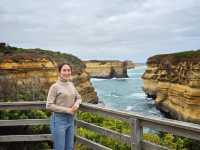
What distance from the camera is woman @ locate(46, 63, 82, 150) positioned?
20.7 feet

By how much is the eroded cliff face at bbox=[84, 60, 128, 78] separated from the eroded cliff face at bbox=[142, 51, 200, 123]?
4046 inches

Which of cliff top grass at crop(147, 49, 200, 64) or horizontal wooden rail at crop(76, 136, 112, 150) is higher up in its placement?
cliff top grass at crop(147, 49, 200, 64)

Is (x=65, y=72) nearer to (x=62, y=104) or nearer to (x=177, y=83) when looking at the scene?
(x=62, y=104)

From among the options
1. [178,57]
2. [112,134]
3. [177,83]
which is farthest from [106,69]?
[112,134]

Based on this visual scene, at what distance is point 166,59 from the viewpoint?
194 ft

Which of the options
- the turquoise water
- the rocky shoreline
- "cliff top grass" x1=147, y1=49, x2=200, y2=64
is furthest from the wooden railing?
the rocky shoreline

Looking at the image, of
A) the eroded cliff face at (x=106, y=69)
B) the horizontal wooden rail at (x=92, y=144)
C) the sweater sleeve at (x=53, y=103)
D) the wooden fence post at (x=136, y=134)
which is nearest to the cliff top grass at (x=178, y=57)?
the horizontal wooden rail at (x=92, y=144)

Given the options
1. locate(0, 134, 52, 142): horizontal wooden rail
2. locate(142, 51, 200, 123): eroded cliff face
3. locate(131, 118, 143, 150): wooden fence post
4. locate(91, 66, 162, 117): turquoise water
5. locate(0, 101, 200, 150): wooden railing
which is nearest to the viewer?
locate(0, 101, 200, 150): wooden railing

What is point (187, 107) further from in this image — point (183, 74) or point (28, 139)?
point (28, 139)

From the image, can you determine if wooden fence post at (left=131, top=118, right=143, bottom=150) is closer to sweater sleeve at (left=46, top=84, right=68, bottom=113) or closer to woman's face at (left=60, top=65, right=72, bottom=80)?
sweater sleeve at (left=46, top=84, right=68, bottom=113)

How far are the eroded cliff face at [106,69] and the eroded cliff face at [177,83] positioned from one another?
103 meters

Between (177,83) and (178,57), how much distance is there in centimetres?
375

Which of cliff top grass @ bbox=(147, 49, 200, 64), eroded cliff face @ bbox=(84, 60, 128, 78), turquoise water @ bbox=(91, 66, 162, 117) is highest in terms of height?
cliff top grass @ bbox=(147, 49, 200, 64)

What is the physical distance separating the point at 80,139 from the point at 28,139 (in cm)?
85
